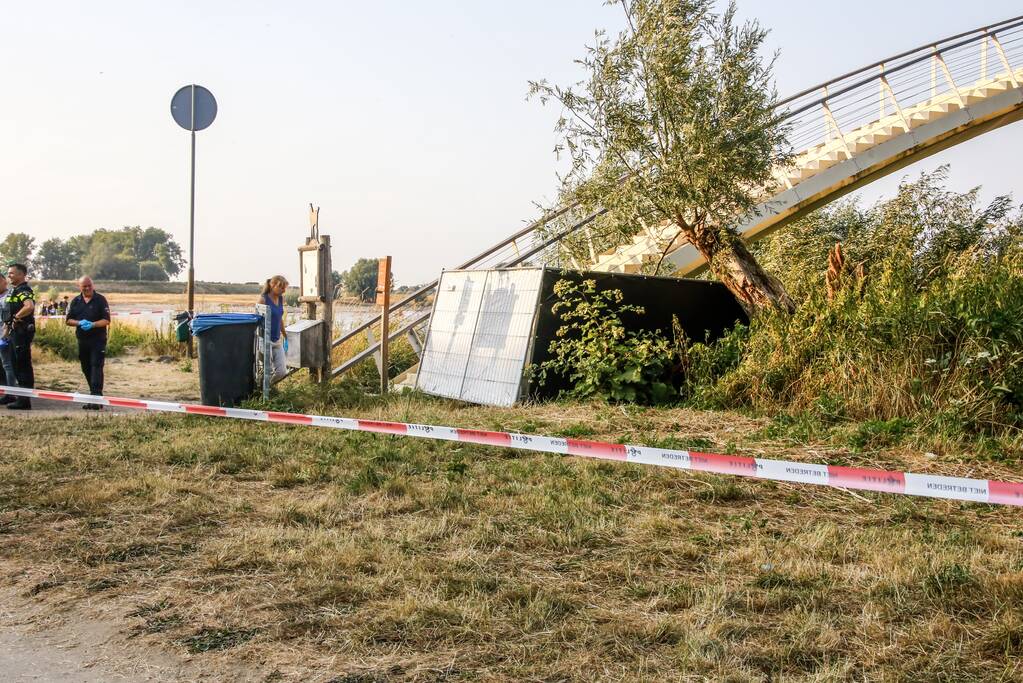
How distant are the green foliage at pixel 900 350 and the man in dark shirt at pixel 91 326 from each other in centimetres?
715

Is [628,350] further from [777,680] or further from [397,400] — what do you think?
[777,680]

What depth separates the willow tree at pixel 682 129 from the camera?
10234mm

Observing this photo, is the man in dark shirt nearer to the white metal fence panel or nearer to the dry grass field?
the dry grass field

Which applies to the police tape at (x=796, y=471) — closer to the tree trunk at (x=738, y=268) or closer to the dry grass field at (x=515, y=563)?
the dry grass field at (x=515, y=563)

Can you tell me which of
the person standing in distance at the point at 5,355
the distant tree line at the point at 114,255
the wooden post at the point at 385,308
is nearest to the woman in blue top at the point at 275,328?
the wooden post at the point at 385,308

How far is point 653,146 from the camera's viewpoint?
10656 millimetres

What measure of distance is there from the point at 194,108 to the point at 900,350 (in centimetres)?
1259

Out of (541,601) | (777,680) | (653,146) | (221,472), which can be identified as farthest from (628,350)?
(777,680)

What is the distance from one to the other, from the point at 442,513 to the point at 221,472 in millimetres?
2226

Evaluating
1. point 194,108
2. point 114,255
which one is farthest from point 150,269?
point 194,108

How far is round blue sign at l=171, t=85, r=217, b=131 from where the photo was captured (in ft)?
51.2

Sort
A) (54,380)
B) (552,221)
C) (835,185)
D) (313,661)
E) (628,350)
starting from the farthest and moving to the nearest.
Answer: (835,185) → (54,380) → (552,221) → (628,350) → (313,661)

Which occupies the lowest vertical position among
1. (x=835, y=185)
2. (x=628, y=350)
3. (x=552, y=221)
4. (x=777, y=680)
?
(x=777, y=680)

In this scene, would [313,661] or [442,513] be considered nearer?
[313,661]
